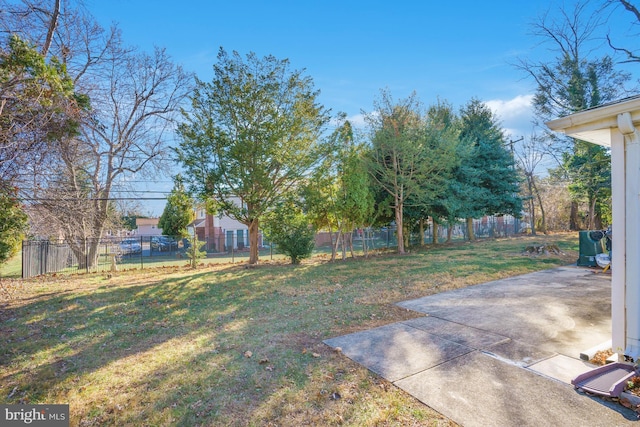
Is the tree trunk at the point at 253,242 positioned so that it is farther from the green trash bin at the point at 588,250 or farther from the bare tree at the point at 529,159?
the bare tree at the point at 529,159

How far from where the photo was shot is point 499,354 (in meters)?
3.62

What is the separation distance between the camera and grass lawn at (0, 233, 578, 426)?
2.70m

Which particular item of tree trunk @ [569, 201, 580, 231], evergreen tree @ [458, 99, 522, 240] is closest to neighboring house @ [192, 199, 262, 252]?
evergreen tree @ [458, 99, 522, 240]

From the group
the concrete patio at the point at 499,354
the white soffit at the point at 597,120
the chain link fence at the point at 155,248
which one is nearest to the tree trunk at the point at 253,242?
the chain link fence at the point at 155,248

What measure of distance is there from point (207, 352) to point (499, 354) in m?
3.49

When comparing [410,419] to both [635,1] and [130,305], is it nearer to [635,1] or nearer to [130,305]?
[130,305]

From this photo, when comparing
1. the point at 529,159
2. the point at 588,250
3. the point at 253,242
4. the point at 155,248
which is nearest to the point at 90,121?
the point at 253,242

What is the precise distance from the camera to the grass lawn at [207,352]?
2.70 metres

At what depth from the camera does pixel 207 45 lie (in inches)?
447

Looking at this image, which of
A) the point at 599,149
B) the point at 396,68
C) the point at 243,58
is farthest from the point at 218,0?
the point at 599,149

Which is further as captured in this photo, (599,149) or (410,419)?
(599,149)

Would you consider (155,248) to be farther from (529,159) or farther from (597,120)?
(529,159)

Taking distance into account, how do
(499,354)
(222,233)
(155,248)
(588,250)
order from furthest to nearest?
(222,233)
(155,248)
(588,250)
(499,354)

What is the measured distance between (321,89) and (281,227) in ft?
18.5
